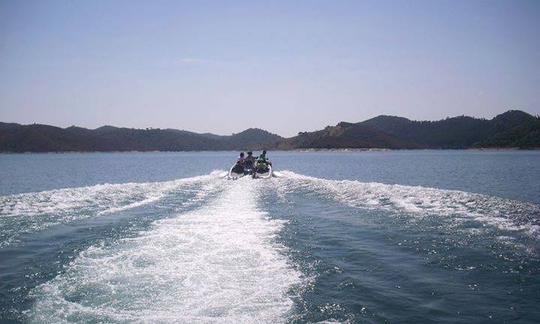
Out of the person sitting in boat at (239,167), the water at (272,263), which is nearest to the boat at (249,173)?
the person sitting in boat at (239,167)

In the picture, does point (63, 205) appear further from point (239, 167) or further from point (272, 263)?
point (239, 167)

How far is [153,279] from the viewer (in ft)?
26.3

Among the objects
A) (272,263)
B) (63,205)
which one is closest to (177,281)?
(272,263)

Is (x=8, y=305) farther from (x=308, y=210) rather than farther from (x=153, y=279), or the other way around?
(x=308, y=210)

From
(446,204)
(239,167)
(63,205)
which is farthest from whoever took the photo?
(239,167)

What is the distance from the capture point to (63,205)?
17875 mm

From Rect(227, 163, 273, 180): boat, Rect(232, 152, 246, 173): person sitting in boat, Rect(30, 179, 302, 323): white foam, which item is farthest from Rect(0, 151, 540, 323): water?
Rect(232, 152, 246, 173): person sitting in boat

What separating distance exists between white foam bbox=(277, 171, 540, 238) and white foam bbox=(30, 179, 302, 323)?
7.21m

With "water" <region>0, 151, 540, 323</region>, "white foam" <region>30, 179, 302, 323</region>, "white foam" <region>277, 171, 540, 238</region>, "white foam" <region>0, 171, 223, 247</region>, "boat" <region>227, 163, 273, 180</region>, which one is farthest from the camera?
"boat" <region>227, 163, 273, 180</region>

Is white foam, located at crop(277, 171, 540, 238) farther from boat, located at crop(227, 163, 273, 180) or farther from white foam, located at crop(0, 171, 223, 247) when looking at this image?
white foam, located at crop(0, 171, 223, 247)

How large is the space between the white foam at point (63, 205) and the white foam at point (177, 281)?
162 inches

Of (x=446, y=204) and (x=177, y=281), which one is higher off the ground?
(x=446, y=204)

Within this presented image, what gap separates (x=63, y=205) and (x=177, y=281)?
491 inches

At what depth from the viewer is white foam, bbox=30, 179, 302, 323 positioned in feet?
20.9
